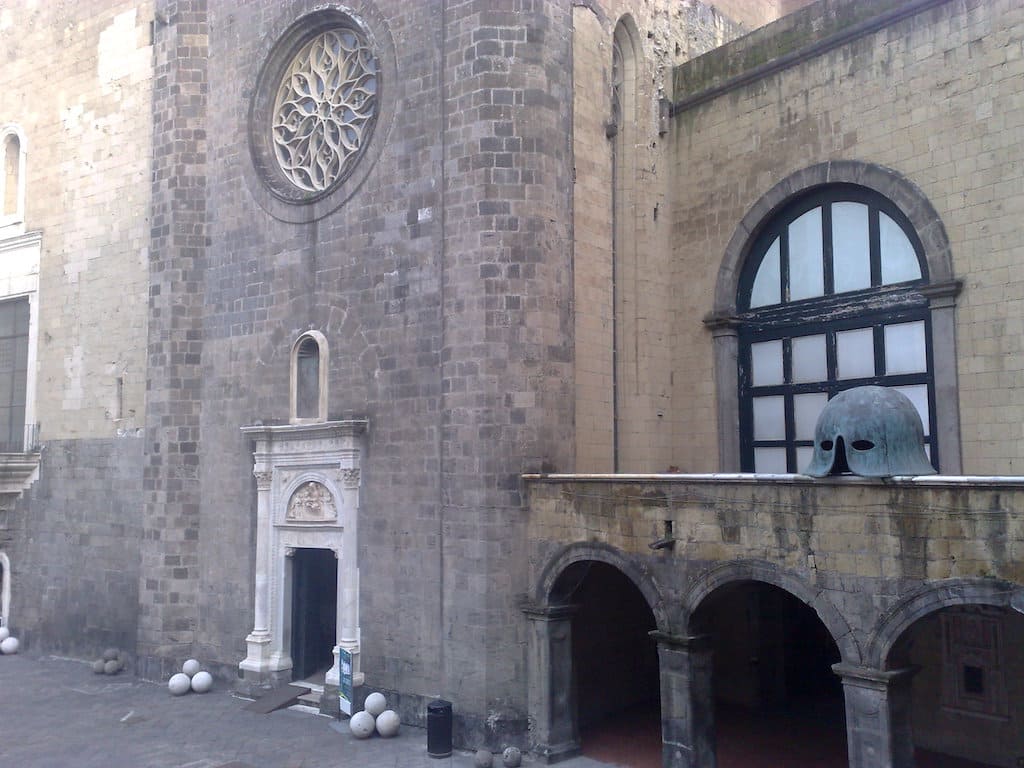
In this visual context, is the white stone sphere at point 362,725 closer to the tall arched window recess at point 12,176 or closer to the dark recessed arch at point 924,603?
the dark recessed arch at point 924,603

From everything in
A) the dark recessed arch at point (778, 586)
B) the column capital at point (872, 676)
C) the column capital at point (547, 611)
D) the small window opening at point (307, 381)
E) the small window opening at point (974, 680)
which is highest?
the small window opening at point (307, 381)

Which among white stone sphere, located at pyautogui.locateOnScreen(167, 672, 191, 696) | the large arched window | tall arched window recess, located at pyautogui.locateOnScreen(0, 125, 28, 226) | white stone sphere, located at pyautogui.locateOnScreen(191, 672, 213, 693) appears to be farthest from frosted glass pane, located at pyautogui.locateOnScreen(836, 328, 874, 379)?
tall arched window recess, located at pyautogui.locateOnScreen(0, 125, 28, 226)

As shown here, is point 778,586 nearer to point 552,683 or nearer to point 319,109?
point 552,683

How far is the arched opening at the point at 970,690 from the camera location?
12.0 meters

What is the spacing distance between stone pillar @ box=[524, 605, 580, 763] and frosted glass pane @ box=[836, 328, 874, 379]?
522cm

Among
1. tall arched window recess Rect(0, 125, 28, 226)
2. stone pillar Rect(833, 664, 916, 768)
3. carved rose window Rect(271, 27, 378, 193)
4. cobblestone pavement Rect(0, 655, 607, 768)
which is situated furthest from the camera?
tall arched window recess Rect(0, 125, 28, 226)

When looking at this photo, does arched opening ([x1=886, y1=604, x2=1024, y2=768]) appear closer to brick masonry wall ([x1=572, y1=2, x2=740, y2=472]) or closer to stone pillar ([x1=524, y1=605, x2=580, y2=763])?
stone pillar ([x1=524, y1=605, x2=580, y2=763])

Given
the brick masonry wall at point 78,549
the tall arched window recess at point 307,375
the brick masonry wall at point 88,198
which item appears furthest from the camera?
the brick masonry wall at point 88,198

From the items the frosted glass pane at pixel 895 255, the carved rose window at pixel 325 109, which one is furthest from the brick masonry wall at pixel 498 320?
the frosted glass pane at pixel 895 255

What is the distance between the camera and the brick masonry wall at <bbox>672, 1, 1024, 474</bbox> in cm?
1206

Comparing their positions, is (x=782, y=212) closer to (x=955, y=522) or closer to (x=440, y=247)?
(x=440, y=247)

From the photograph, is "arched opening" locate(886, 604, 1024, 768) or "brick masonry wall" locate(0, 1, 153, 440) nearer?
"arched opening" locate(886, 604, 1024, 768)

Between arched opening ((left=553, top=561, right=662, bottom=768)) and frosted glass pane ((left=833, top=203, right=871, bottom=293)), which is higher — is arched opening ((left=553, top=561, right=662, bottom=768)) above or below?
below

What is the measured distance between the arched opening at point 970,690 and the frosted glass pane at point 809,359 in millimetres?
3779
